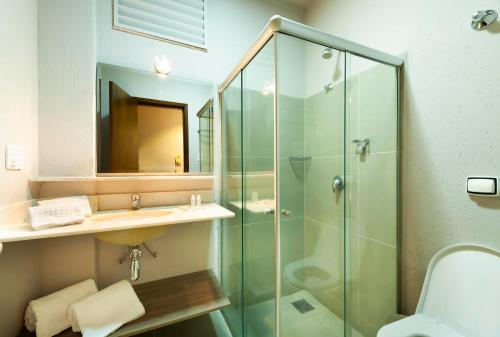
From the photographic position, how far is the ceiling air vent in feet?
4.74

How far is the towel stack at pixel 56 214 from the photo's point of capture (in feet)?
3.12

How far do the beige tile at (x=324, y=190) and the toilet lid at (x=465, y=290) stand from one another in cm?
50

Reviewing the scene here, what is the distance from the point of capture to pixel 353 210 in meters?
1.36

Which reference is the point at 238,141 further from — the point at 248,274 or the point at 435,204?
the point at 435,204

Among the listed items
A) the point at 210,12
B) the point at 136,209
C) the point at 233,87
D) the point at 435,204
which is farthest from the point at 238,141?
the point at 435,204

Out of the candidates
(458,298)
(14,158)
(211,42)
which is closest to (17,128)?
(14,158)

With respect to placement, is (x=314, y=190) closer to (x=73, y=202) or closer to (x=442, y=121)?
(x=442, y=121)

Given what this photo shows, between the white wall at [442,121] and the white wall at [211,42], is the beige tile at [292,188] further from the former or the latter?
the white wall at [211,42]

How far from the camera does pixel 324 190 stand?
1.43 meters

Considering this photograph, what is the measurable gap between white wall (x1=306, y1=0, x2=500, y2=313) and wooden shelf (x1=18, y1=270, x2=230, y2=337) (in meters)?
1.19

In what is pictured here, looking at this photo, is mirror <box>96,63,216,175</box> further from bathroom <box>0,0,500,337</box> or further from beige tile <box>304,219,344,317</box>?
beige tile <box>304,219,344,317</box>

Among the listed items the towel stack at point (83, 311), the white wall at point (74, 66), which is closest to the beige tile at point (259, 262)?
the towel stack at point (83, 311)

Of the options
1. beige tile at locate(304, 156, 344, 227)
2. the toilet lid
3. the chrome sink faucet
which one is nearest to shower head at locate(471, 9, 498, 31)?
beige tile at locate(304, 156, 344, 227)

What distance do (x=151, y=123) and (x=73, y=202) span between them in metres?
0.67
